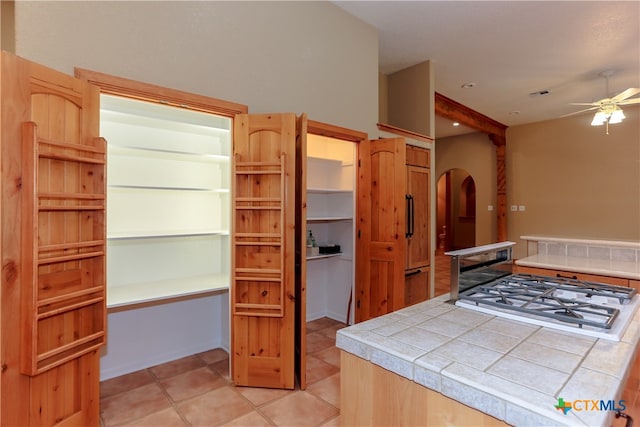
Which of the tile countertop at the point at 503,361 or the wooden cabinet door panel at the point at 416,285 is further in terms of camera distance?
the wooden cabinet door panel at the point at 416,285

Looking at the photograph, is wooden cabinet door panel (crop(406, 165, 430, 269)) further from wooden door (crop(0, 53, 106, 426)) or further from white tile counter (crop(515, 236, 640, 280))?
wooden door (crop(0, 53, 106, 426))

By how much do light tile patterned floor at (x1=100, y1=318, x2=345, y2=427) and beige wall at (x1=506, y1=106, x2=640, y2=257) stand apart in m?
5.87

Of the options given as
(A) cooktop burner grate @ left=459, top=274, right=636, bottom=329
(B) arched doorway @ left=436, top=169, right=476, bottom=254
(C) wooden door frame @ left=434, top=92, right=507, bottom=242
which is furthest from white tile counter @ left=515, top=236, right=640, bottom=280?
(B) arched doorway @ left=436, top=169, right=476, bottom=254

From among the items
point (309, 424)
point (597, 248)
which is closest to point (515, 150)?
point (597, 248)

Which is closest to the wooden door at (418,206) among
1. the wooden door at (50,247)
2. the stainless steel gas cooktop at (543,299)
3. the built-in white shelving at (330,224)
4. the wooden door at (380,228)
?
the wooden door at (380,228)

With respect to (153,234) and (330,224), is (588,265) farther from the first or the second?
(153,234)

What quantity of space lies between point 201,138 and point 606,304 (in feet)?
9.83

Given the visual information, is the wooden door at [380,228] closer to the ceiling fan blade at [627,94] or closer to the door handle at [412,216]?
the door handle at [412,216]

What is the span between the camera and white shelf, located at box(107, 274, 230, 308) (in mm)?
2270

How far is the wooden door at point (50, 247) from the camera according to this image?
1472 millimetres

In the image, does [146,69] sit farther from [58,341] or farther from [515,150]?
[515,150]

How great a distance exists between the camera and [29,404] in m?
1.55

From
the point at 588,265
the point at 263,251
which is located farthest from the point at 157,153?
the point at 588,265

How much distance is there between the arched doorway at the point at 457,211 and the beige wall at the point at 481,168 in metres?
1.62
